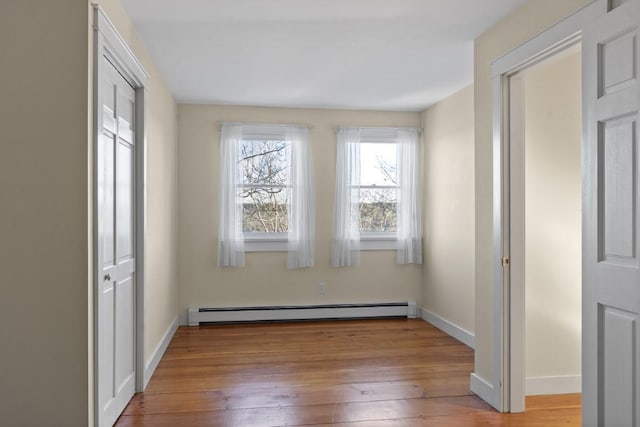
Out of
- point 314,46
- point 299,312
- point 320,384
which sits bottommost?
point 320,384

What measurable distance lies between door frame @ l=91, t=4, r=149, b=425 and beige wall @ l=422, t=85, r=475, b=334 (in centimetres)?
286

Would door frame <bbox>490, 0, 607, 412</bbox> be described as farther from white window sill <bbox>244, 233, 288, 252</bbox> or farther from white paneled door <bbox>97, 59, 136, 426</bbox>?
white window sill <bbox>244, 233, 288, 252</bbox>

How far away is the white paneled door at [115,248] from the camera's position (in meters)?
2.41

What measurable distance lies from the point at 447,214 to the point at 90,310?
3678 millimetres

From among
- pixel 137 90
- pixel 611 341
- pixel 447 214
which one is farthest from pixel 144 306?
pixel 447 214

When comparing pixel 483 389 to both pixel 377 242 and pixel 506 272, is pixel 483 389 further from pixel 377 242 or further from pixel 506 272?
pixel 377 242

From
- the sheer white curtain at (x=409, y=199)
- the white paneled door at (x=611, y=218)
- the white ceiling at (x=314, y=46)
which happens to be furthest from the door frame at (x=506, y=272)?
the sheer white curtain at (x=409, y=199)

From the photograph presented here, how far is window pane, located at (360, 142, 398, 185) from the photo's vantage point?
558 cm

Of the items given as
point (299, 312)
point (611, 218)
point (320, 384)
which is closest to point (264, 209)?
point (299, 312)

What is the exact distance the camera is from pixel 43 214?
2.15 m

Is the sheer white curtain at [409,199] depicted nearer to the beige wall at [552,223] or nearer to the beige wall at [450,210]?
the beige wall at [450,210]

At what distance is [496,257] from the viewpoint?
2967mm

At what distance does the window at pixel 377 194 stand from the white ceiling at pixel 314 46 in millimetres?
661

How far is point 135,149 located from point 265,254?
7.92 ft
